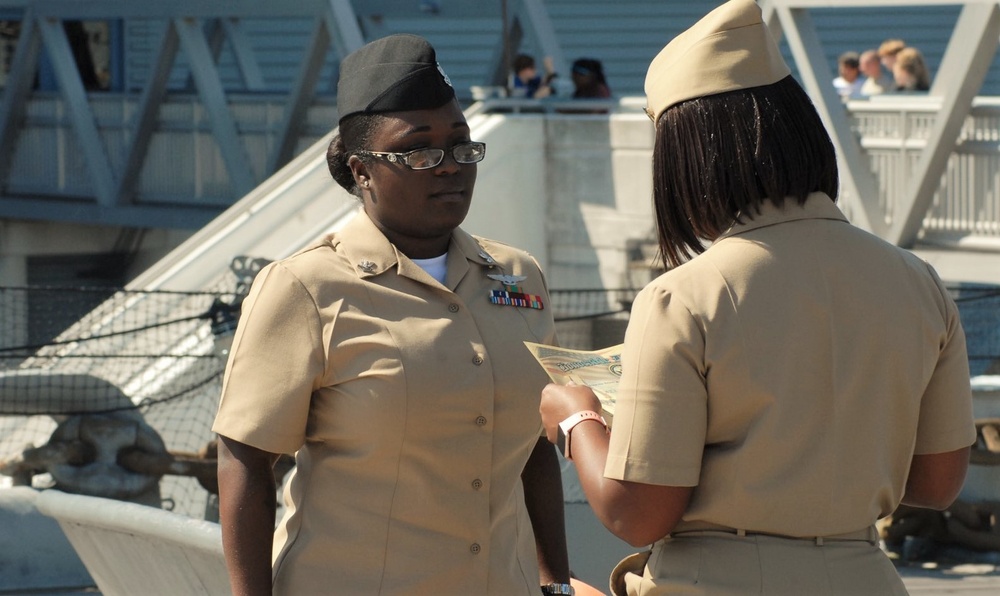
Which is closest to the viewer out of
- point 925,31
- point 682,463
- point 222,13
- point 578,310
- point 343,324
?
point 682,463

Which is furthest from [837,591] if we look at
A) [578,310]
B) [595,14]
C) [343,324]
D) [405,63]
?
[595,14]

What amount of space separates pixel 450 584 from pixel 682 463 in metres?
0.73

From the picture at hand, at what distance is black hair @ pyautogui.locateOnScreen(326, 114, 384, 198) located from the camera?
2965mm

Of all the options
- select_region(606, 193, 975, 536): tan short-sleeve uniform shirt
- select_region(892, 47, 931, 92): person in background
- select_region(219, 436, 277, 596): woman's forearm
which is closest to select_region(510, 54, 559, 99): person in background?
select_region(892, 47, 931, 92): person in background

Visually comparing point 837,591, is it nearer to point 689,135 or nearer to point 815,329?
point 815,329

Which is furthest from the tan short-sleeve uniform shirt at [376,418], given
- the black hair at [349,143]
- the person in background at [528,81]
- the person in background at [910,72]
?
the person in background at [528,81]

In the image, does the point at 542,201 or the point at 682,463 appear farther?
the point at 542,201

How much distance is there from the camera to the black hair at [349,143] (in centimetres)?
296

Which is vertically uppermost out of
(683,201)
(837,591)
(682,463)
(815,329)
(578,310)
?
(683,201)

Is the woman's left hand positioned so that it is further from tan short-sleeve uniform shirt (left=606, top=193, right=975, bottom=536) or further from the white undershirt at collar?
the white undershirt at collar

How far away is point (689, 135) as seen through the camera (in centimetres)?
244

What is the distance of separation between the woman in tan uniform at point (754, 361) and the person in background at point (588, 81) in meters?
13.2

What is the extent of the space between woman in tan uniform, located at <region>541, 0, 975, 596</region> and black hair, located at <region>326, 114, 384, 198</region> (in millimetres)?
674

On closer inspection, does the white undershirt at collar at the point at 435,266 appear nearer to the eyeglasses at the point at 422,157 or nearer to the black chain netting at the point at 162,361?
the eyeglasses at the point at 422,157
